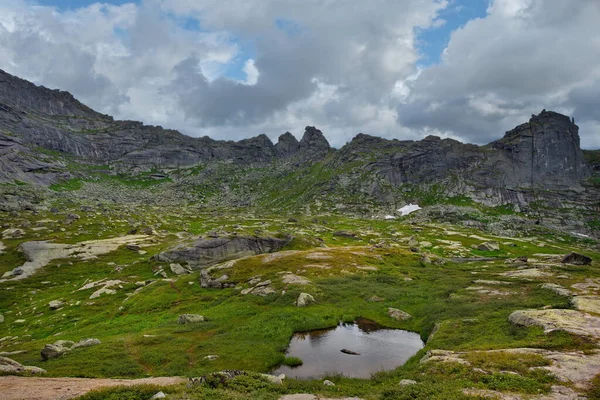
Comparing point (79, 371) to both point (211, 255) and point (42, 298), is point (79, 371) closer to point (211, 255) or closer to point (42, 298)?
point (42, 298)

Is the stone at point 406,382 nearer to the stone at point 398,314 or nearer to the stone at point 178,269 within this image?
the stone at point 398,314

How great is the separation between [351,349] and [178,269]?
2582 inches

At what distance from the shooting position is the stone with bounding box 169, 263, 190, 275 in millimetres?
89625

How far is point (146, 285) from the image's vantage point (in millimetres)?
78000

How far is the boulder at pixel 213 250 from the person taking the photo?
9644 cm

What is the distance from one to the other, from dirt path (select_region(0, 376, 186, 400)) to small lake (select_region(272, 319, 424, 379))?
13286 mm

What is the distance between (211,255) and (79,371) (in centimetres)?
6665

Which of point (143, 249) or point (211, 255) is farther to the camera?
point (143, 249)

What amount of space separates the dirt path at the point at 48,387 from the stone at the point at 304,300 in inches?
1000

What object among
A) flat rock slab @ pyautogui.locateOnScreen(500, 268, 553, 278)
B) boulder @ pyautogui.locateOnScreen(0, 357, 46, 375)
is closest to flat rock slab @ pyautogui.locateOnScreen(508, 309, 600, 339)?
flat rock slab @ pyautogui.locateOnScreen(500, 268, 553, 278)

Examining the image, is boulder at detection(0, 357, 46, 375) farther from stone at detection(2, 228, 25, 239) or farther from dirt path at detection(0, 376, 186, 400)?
stone at detection(2, 228, 25, 239)

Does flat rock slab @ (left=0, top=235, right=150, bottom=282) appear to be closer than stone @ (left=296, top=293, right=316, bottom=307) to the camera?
No

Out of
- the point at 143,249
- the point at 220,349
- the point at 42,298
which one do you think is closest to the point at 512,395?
the point at 220,349

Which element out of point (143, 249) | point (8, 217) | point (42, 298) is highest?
point (8, 217)
